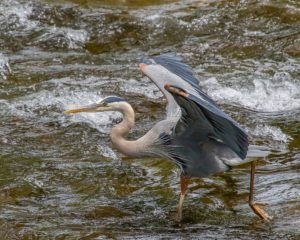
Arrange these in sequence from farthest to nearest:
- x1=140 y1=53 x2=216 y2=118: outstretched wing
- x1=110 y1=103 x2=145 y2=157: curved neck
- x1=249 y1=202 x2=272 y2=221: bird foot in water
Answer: x1=140 y1=53 x2=216 y2=118: outstretched wing
x1=110 y1=103 x2=145 y2=157: curved neck
x1=249 y1=202 x2=272 y2=221: bird foot in water

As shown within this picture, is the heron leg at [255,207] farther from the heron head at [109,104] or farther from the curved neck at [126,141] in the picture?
the heron head at [109,104]

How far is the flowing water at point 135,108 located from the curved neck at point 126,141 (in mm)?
301

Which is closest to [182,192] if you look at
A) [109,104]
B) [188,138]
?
[188,138]

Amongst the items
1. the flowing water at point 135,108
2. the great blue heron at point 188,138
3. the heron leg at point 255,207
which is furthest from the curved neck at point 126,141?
the heron leg at point 255,207

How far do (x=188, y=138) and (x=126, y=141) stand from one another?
500 mm

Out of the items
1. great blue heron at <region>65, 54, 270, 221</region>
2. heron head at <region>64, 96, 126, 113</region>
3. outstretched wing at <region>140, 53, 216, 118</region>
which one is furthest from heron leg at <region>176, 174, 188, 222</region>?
heron head at <region>64, 96, 126, 113</region>

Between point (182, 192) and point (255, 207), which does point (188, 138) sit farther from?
point (255, 207)

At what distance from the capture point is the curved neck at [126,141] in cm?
595

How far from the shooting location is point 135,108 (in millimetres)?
7816

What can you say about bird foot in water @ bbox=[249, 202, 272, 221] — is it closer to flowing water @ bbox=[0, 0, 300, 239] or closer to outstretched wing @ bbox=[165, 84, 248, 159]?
flowing water @ bbox=[0, 0, 300, 239]

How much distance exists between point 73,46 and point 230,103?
Result: 9.24 feet

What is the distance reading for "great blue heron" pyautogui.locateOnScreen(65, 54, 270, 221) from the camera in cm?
549

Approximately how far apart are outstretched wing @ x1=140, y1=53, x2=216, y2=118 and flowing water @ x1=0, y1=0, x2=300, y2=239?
0.64m

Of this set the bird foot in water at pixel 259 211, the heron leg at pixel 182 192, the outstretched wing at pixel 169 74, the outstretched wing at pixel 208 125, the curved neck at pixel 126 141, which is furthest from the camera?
the outstretched wing at pixel 169 74
